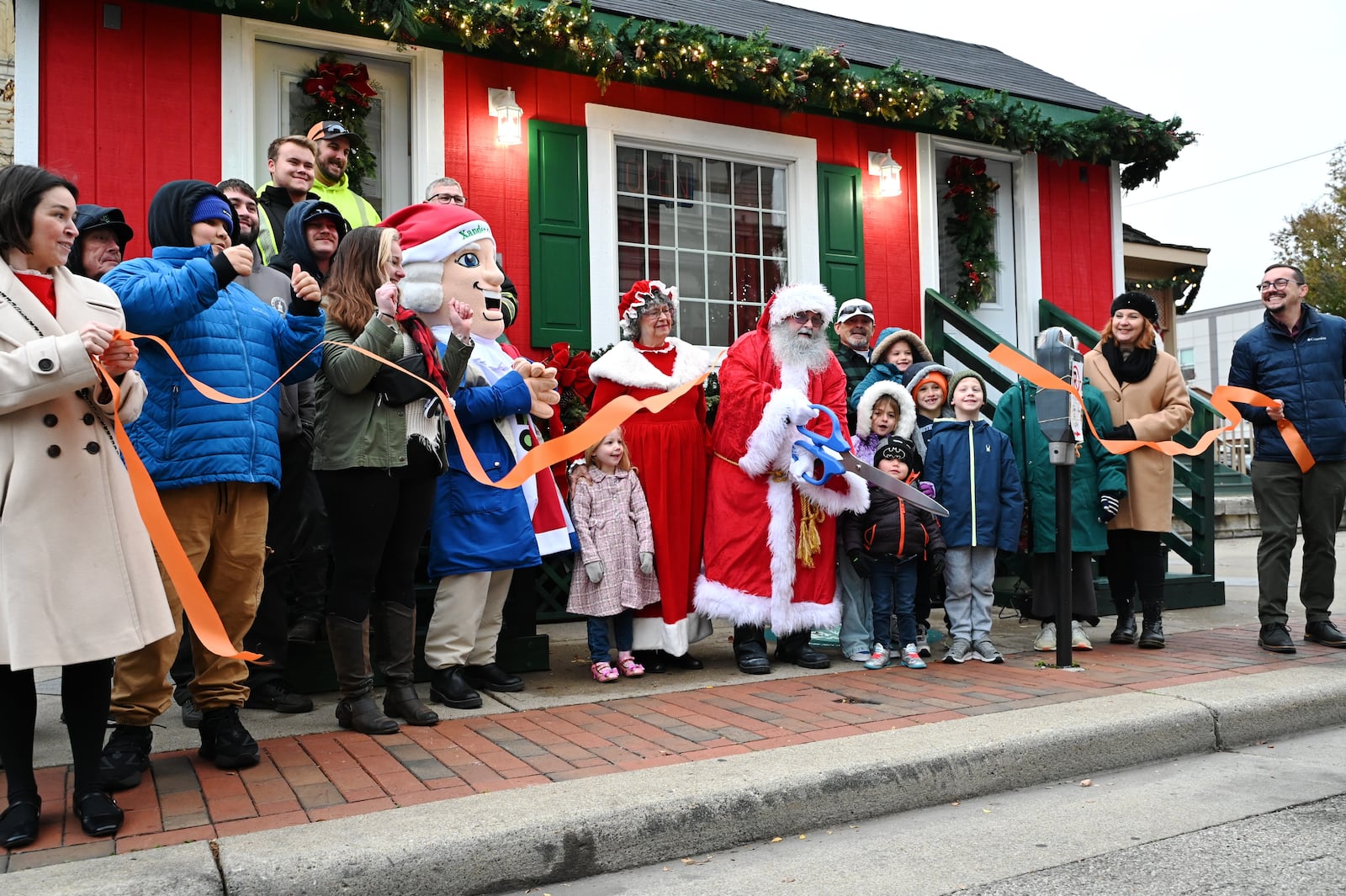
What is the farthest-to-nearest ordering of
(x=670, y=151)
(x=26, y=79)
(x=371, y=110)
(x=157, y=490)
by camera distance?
(x=670, y=151) → (x=371, y=110) → (x=26, y=79) → (x=157, y=490)

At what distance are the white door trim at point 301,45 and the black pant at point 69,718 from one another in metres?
4.71

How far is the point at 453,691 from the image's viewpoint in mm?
4645

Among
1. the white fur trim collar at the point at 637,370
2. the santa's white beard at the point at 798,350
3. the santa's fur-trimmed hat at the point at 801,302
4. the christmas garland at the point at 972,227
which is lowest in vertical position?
the white fur trim collar at the point at 637,370

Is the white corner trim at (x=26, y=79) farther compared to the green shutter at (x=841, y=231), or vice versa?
the green shutter at (x=841, y=231)

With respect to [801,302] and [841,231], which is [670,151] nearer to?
[841,231]

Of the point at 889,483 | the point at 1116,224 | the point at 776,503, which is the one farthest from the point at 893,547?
the point at 1116,224

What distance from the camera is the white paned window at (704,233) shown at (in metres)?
8.62

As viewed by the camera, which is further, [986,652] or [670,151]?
[670,151]

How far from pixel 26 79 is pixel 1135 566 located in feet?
24.1

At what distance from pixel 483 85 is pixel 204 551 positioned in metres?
5.12

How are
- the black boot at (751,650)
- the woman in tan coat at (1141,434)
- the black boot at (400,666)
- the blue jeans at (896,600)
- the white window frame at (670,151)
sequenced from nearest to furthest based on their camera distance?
the black boot at (400,666) → the black boot at (751,650) → the blue jeans at (896,600) → the woman in tan coat at (1141,434) → the white window frame at (670,151)

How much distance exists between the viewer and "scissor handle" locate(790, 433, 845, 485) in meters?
5.29

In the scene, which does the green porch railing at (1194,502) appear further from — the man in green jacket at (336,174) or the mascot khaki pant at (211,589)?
the mascot khaki pant at (211,589)

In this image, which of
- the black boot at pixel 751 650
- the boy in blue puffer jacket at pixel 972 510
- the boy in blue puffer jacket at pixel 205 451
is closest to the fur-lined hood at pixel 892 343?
the boy in blue puffer jacket at pixel 972 510
